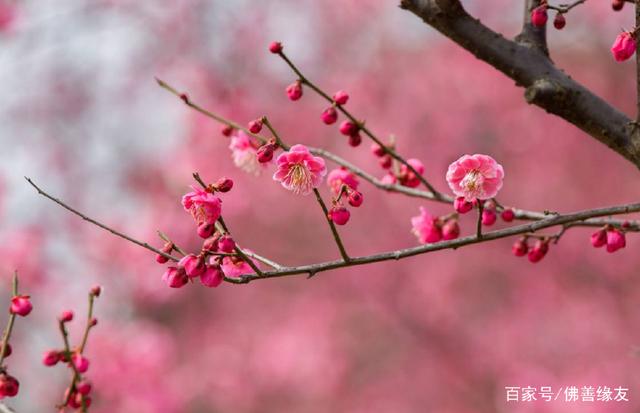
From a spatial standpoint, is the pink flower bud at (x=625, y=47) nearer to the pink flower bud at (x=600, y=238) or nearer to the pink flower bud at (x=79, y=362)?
the pink flower bud at (x=600, y=238)

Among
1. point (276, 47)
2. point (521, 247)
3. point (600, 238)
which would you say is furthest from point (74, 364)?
point (600, 238)

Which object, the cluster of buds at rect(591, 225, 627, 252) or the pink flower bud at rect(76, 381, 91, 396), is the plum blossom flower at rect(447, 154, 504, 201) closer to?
the cluster of buds at rect(591, 225, 627, 252)

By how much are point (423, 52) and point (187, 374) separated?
4.21 m

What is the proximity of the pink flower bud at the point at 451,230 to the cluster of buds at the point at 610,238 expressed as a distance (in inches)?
13.4

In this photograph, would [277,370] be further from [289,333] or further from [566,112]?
[566,112]

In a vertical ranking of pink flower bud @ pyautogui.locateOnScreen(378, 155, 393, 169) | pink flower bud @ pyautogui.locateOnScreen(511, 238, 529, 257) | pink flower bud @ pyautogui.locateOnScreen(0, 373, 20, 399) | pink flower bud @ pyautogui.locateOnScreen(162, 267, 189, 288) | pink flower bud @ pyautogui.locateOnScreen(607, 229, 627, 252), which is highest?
pink flower bud @ pyautogui.locateOnScreen(378, 155, 393, 169)

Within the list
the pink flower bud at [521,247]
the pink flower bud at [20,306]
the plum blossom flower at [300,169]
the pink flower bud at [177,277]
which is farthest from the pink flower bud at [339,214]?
the pink flower bud at [20,306]

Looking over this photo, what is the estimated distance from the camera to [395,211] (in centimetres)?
607

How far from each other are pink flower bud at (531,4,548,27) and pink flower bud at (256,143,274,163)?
60 centimetres

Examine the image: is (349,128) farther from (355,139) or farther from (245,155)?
(245,155)

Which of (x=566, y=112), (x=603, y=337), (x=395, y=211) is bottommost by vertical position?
(x=566, y=112)

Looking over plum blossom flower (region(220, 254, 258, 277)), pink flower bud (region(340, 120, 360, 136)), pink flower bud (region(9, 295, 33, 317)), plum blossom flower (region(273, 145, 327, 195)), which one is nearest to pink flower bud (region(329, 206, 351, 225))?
plum blossom flower (region(273, 145, 327, 195))

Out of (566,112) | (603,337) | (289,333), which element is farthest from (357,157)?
(566,112)

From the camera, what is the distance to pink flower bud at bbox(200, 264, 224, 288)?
1202 mm
